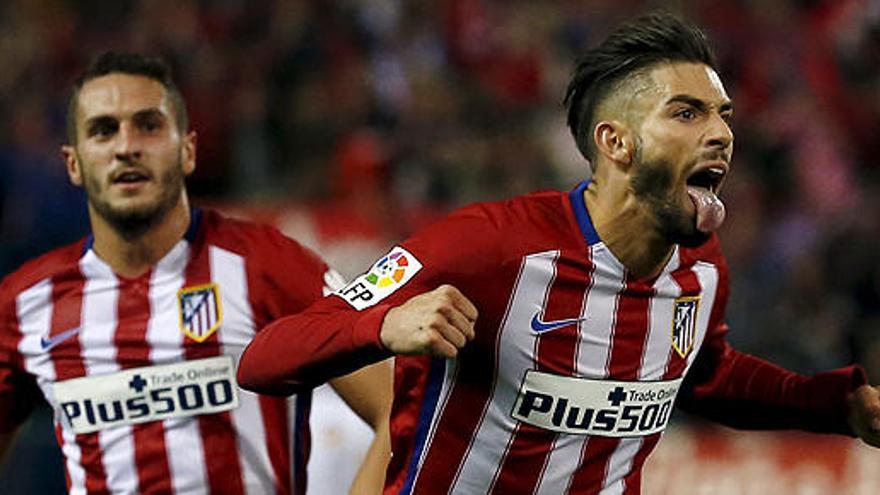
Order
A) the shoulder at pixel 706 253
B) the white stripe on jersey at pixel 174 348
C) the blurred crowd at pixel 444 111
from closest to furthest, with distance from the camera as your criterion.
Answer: the shoulder at pixel 706 253 < the white stripe on jersey at pixel 174 348 < the blurred crowd at pixel 444 111

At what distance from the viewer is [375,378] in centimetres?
417

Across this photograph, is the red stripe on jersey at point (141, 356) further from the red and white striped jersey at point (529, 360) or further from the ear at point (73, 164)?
the red and white striped jersey at point (529, 360)

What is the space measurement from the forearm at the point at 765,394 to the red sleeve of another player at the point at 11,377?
1849mm

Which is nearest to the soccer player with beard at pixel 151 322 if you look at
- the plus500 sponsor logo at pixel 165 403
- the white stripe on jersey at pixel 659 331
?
the plus500 sponsor logo at pixel 165 403

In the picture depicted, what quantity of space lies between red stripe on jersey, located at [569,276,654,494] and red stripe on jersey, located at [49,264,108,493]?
1408 millimetres

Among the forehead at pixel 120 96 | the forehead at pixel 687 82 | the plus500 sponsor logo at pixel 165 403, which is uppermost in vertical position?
the forehead at pixel 687 82

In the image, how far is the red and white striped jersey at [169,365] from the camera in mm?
4230

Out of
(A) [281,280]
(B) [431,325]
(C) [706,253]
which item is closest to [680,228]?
(C) [706,253]

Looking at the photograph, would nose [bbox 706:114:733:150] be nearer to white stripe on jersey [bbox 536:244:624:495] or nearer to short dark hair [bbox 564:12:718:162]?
short dark hair [bbox 564:12:718:162]

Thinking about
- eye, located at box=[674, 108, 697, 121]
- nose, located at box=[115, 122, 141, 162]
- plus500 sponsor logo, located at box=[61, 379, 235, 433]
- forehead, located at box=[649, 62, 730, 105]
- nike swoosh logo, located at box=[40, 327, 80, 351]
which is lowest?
plus500 sponsor logo, located at box=[61, 379, 235, 433]

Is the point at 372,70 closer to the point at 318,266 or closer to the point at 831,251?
the point at 831,251

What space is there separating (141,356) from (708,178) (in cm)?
168

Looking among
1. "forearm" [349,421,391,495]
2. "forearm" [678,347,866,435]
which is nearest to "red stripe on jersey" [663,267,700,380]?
"forearm" [678,347,866,435]

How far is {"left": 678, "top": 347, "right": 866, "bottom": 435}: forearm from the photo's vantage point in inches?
156
